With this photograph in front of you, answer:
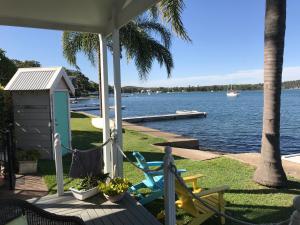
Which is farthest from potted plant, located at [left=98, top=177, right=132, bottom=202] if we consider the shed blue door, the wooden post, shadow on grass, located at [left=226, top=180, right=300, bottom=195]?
the shed blue door

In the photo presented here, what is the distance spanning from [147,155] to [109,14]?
5247 mm

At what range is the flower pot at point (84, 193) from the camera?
18.0 feet

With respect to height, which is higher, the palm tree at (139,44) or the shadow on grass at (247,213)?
the palm tree at (139,44)

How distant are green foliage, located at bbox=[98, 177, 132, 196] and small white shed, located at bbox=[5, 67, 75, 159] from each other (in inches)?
185

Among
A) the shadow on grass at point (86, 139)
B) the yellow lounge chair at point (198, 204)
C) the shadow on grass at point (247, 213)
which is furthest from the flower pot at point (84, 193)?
the shadow on grass at point (86, 139)

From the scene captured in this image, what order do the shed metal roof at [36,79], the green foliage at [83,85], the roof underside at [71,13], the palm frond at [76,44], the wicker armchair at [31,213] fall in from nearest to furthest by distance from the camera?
the wicker armchair at [31,213], the roof underside at [71,13], the shed metal roof at [36,79], the palm frond at [76,44], the green foliage at [83,85]

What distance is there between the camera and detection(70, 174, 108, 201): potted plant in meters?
5.52

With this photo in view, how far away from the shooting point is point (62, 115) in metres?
10.3

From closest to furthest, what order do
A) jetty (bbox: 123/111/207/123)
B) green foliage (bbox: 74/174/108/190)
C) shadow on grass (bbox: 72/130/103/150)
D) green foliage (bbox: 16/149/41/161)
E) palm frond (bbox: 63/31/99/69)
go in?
green foliage (bbox: 74/174/108/190), green foliage (bbox: 16/149/41/161), shadow on grass (bbox: 72/130/103/150), palm frond (bbox: 63/31/99/69), jetty (bbox: 123/111/207/123)

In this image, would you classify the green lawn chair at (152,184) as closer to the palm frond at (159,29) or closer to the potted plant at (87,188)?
the potted plant at (87,188)

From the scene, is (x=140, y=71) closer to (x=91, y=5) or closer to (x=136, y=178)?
(x=136, y=178)

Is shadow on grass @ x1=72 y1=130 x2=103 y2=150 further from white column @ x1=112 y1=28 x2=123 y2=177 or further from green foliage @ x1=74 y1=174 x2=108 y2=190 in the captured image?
green foliage @ x1=74 y1=174 x2=108 y2=190

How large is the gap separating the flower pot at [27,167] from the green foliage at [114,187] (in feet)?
10.8

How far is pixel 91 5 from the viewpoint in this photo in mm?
5727
